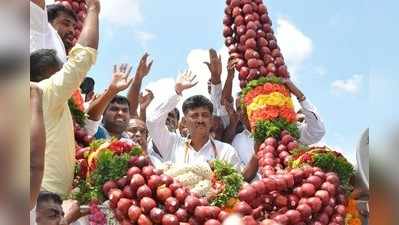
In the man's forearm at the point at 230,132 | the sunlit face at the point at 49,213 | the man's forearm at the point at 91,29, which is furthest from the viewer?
the man's forearm at the point at 230,132

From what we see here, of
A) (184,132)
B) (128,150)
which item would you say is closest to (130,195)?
(128,150)

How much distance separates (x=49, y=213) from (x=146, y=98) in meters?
2.07

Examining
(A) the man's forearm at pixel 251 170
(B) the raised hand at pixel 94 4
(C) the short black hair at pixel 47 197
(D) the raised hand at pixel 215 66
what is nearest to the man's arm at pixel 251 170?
(A) the man's forearm at pixel 251 170

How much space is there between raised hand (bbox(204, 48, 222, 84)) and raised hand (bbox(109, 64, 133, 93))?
106cm

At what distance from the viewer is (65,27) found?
3.44 metres

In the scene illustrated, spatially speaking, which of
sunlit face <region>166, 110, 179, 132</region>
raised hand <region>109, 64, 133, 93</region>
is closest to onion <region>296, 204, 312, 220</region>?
raised hand <region>109, 64, 133, 93</region>

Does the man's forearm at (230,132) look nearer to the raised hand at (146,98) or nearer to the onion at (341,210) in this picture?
the raised hand at (146,98)

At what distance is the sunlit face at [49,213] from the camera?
2.27 metres

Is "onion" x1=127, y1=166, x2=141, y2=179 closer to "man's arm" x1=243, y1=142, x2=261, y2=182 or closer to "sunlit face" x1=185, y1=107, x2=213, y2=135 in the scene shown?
"sunlit face" x1=185, y1=107, x2=213, y2=135

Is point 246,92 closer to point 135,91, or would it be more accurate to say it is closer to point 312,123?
point 312,123

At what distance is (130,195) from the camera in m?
2.76

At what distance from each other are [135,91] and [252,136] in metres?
0.81

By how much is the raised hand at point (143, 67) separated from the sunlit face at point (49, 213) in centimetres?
158

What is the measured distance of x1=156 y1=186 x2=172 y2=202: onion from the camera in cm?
274
